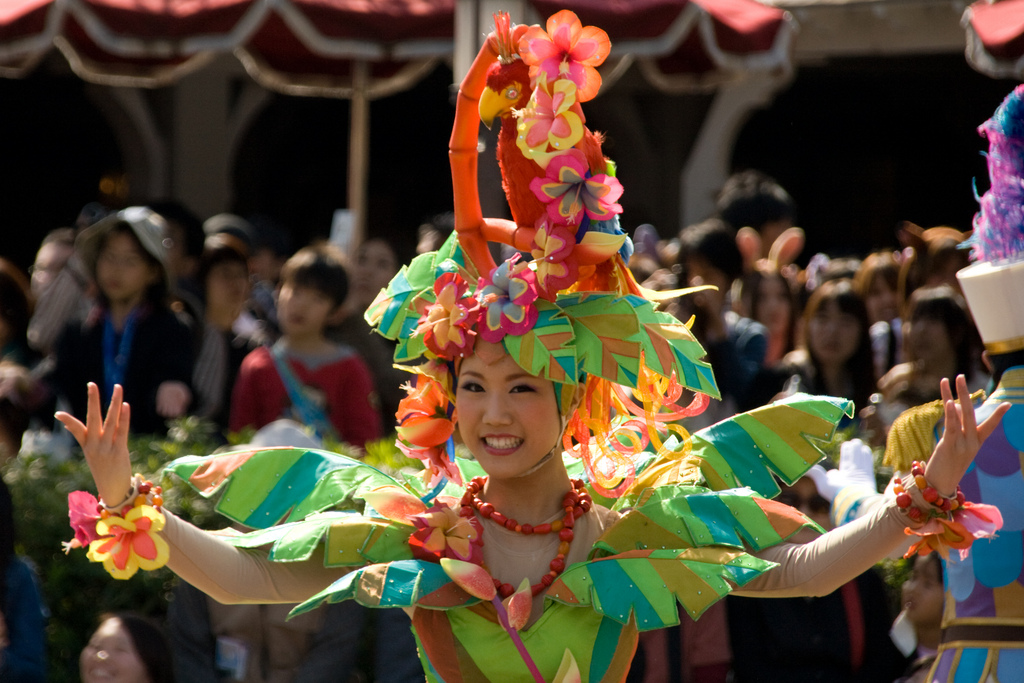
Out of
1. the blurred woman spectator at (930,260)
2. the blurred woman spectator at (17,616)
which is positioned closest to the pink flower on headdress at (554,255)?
the blurred woman spectator at (17,616)

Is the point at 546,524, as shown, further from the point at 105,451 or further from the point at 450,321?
the point at 105,451

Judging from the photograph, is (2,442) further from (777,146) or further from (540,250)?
(777,146)

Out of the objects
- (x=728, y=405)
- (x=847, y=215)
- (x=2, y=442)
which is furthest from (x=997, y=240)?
(x=847, y=215)

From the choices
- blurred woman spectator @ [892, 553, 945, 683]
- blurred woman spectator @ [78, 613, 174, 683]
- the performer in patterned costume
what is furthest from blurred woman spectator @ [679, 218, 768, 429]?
blurred woman spectator @ [78, 613, 174, 683]

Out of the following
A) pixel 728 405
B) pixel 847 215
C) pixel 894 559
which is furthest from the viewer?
pixel 847 215

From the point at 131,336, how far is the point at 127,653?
171cm

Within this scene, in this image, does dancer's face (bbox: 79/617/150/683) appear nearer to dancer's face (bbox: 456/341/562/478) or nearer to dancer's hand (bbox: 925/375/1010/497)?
dancer's face (bbox: 456/341/562/478)

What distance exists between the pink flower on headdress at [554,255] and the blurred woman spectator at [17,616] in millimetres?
2281

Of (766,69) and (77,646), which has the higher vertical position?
(766,69)

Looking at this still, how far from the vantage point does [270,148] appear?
11.3 meters

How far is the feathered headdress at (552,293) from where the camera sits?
2561mm

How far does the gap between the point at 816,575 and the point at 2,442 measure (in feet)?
12.4

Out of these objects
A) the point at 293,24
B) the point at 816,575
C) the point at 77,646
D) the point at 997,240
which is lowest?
the point at 77,646

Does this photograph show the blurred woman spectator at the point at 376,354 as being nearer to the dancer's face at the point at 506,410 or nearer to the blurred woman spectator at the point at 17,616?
the blurred woman spectator at the point at 17,616
